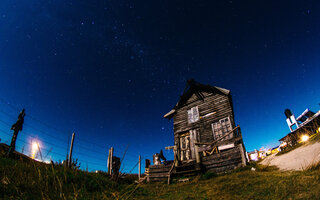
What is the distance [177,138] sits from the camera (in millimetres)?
14680

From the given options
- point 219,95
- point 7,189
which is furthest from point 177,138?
point 7,189

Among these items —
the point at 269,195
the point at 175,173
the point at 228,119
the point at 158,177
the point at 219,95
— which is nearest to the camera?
the point at 269,195

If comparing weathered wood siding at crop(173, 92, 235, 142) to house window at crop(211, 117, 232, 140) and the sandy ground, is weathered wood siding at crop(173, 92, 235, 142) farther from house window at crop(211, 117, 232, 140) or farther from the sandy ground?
the sandy ground

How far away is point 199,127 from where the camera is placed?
546 inches

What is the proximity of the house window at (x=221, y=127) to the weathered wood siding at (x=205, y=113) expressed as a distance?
260 millimetres

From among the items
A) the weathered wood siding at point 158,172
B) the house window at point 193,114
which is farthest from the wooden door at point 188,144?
the weathered wood siding at point 158,172

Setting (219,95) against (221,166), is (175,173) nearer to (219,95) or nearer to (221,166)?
(221,166)

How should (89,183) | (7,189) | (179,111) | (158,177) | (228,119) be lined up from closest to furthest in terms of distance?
1. (7,189)
2. (89,183)
3. (158,177)
4. (228,119)
5. (179,111)

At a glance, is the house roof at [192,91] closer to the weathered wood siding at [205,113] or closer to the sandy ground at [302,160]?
the weathered wood siding at [205,113]

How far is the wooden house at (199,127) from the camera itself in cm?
990

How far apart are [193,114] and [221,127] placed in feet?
10.2

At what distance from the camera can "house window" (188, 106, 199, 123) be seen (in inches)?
573

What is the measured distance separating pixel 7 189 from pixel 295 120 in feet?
99.3

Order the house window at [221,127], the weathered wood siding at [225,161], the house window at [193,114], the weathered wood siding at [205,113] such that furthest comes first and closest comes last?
the house window at [193,114], the weathered wood siding at [205,113], the house window at [221,127], the weathered wood siding at [225,161]
